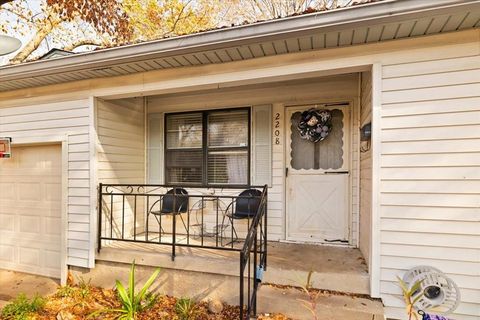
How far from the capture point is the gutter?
81.7 inches

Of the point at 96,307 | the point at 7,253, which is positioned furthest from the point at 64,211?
the point at 7,253

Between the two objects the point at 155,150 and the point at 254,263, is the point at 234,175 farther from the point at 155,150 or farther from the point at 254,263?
the point at 254,263

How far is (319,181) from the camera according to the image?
13.0 ft

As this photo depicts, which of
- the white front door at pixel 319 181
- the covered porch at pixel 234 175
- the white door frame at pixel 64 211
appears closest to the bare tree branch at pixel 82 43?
the covered porch at pixel 234 175

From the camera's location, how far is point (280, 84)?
13.4ft

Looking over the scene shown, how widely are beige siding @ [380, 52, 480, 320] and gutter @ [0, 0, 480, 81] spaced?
0.53 meters

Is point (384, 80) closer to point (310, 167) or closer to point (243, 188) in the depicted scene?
point (310, 167)

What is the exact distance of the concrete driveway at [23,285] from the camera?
3.59 metres

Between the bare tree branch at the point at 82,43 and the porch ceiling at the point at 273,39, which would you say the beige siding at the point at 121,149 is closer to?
the porch ceiling at the point at 273,39

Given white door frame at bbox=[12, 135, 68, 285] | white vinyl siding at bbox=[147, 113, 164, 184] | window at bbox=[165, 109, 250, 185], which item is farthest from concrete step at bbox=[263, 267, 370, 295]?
white door frame at bbox=[12, 135, 68, 285]

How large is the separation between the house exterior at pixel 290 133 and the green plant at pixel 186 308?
1218 mm

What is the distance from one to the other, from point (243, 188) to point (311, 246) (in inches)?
47.0

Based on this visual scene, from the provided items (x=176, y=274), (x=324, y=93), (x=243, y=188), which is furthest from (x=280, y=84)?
(x=176, y=274)

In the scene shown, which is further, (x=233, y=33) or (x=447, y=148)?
(x=233, y=33)
